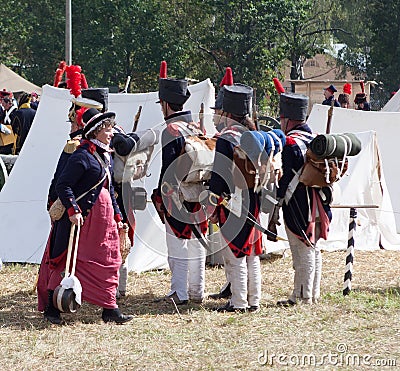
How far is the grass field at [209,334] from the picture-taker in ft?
16.5

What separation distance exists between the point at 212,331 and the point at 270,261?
9.10 feet

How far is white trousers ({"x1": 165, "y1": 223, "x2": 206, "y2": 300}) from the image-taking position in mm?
6559

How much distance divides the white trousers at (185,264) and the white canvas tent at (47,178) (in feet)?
4.17

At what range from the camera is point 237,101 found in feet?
20.1

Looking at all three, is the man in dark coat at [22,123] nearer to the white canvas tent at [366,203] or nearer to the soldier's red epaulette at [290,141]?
the white canvas tent at [366,203]

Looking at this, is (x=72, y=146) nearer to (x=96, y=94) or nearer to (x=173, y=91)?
(x=173, y=91)

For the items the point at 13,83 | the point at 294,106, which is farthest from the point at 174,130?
the point at 13,83

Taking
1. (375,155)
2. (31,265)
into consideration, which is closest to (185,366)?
(31,265)

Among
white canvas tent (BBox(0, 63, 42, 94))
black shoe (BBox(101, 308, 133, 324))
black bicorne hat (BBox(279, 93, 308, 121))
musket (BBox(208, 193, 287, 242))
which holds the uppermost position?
white canvas tent (BBox(0, 63, 42, 94))

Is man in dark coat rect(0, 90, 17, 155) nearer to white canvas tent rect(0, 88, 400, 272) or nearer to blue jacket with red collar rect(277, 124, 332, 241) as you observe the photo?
white canvas tent rect(0, 88, 400, 272)

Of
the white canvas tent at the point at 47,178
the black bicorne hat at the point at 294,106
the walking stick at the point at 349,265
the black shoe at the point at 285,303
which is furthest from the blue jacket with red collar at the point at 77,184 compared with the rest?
the walking stick at the point at 349,265

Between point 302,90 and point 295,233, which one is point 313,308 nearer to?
point 295,233

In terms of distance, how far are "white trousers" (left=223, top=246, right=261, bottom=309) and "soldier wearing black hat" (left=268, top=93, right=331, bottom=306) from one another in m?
0.34

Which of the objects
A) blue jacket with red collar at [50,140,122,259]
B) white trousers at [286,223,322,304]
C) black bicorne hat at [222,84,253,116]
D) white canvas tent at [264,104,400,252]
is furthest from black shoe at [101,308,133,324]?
white canvas tent at [264,104,400,252]
